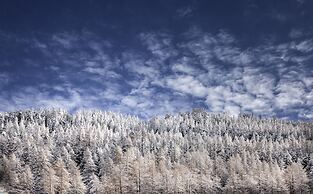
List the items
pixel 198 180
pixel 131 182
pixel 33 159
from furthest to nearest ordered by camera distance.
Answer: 1. pixel 33 159
2. pixel 198 180
3. pixel 131 182

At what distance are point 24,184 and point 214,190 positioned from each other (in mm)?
64013

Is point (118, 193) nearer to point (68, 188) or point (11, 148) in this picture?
point (68, 188)

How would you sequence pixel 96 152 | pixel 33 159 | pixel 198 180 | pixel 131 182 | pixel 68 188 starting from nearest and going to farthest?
pixel 68 188, pixel 131 182, pixel 198 180, pixel 33 159, pixel 96 152

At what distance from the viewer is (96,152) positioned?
192 meters

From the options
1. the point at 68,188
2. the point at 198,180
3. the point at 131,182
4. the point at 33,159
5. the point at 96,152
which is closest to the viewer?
the point at 68,188

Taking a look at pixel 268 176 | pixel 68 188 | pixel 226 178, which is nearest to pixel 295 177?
pixel 268 176

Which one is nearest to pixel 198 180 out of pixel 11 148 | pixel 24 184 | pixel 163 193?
pixel 163 193

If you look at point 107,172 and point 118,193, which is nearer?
point 118,193

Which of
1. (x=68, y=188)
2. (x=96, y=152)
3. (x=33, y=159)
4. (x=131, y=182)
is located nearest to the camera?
(x=68, y=188)

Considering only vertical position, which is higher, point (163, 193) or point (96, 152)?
point (96, 152)

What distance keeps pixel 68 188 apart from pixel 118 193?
14.6 meters

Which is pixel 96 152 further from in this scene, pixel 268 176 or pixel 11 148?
pixel 268 176

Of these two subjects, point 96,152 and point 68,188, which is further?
point 96,152

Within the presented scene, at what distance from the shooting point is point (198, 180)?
14575 centimetres
